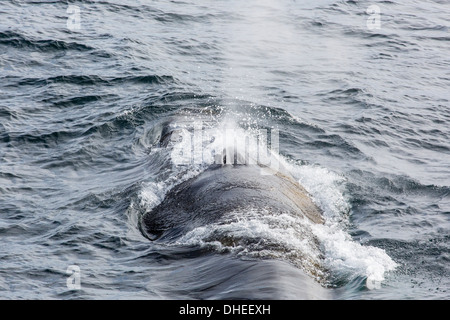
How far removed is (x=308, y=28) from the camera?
27.5 meters

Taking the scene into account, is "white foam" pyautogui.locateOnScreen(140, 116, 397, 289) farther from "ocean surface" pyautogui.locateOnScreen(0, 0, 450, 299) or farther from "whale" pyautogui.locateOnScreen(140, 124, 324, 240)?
"whale" pyautogui.locateOnScreen(140, 124, 324, 240)

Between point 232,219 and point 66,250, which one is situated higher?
point 232,219

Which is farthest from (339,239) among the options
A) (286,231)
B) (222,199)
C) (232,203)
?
(222,199)

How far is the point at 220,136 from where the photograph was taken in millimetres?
15258

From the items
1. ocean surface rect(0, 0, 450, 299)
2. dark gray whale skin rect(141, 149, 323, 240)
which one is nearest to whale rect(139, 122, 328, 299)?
dark gray whale skin rect(141, 149, 323, 240)

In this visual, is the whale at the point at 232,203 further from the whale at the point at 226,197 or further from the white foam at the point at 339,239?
the white foam at the point at 339,239

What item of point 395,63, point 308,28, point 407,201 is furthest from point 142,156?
point 308,28

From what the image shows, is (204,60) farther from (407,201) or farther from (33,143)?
(407,201)

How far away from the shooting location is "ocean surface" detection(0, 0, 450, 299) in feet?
34.0

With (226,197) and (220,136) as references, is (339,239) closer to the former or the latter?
(226,197)

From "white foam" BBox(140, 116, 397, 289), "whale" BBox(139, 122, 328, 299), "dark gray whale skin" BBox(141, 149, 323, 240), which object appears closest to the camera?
"white foam" BBox(140, 116, 397, 289)

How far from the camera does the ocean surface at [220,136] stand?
34.0ft

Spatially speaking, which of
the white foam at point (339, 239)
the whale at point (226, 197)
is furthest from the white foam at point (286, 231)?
the whale at point (226, 197)

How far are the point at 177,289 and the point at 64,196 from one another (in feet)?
16.2
